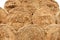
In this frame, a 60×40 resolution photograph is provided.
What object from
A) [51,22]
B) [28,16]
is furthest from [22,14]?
[51,22]

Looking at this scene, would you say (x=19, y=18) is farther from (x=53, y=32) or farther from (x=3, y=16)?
(x=53, y=32)

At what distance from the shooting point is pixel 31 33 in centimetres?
59

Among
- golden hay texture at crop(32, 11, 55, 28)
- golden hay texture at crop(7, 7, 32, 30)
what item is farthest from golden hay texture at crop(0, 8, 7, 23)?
golden hay texture at crop(32, 11, 55, 28)

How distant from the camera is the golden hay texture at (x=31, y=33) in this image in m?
0.58

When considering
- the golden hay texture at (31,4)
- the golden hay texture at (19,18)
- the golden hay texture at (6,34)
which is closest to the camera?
the golden hay texture at (6,34)

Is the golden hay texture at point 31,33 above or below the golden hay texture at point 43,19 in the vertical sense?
below

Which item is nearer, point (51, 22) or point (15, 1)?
point (51, 22)

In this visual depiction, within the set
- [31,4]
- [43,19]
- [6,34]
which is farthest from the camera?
[31,4]

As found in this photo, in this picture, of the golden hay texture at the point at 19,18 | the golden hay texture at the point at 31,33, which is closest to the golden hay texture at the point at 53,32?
the golden hay texture at the point at 31,33

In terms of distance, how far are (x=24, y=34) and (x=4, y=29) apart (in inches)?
3.0

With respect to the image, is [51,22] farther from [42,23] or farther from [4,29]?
[4,29]

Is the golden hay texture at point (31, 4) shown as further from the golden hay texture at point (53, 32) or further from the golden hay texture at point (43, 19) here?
the golden hay texture at point (53, 32)

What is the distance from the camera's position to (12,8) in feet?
2.62

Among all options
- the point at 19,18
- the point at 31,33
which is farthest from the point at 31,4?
the point at 31,33
